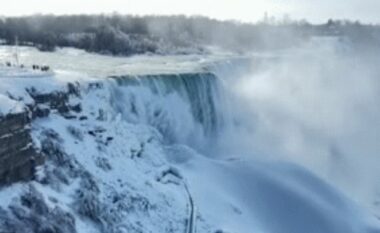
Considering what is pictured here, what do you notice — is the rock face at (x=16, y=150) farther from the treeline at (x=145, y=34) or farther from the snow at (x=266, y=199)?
the treeline at (x=145, y=34)

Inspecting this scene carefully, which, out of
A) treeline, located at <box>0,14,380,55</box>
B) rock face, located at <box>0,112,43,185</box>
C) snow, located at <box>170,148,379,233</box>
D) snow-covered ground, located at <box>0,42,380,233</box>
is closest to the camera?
rock face, located at <box>0,112,43,185</box>

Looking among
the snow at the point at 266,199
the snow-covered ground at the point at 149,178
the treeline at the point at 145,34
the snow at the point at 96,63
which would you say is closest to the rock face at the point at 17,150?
the snow-covered ground at the point at 149,178

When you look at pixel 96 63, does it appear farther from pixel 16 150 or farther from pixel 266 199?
pixel 16 150

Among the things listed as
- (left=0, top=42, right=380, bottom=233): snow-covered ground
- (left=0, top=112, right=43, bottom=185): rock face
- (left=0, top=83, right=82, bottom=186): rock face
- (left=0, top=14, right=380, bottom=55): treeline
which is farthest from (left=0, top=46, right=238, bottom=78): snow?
(left=0, top=112, right=43, bottom=185): rock face

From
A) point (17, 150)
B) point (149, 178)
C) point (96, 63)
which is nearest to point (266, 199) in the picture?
point (149, 178)

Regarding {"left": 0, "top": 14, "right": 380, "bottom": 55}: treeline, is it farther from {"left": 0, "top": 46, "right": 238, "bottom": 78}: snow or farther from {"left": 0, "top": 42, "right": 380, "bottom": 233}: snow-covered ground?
{"left": 0, "top": 42, "right": 380, "bottom": 233}: snow-covered ground
